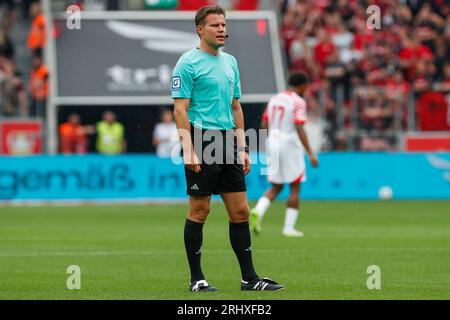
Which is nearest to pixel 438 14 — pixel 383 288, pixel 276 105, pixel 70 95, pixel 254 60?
pixel 254 60

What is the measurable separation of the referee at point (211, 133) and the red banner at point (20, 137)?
18004 mm

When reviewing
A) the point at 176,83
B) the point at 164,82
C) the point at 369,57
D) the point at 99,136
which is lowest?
the point at 99,136

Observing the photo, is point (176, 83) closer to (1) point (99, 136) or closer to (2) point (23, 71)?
(1) point (99, 136)

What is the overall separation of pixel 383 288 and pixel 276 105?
24.4 ft

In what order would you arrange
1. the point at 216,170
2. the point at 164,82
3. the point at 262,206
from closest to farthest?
1. the point at 216,170
2. the point at 262,206
3. the point at 164,82

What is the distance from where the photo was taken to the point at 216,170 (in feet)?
33.5

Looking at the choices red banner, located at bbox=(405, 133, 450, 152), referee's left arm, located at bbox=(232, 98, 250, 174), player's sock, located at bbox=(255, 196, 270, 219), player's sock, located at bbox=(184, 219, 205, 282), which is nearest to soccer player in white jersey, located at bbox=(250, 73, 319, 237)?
player's sock, located at bbox=(255, 196, 270, 219)

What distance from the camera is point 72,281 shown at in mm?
11000

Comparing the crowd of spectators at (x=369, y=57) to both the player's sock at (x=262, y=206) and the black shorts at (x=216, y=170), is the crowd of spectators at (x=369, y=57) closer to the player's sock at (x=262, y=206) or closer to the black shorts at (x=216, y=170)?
the player's sock at (x=262, y=206)

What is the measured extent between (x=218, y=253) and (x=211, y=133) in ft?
14.6

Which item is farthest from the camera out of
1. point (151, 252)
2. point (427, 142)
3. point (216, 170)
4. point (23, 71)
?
point (23, 71)

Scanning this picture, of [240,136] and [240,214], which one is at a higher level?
[240,136]

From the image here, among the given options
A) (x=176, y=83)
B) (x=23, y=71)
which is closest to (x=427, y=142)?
(x=23, y=71)

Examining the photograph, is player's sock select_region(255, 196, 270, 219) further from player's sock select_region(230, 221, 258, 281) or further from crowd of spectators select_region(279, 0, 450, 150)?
crowd of spectators select_region(279, 0, 450, 150)
